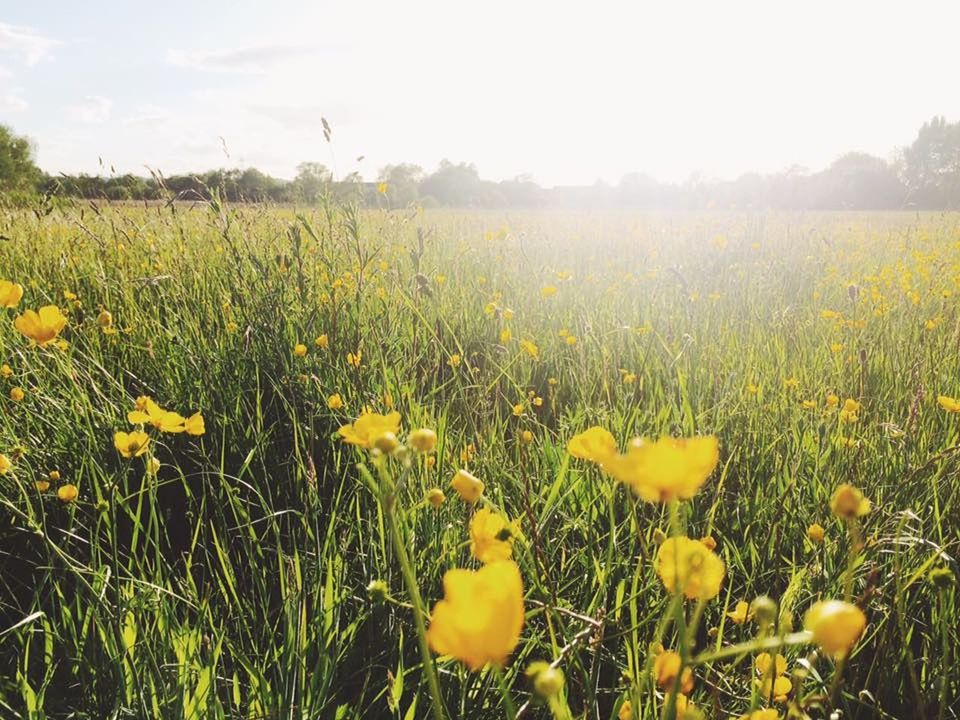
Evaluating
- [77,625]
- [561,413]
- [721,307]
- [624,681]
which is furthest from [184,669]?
[721,307]

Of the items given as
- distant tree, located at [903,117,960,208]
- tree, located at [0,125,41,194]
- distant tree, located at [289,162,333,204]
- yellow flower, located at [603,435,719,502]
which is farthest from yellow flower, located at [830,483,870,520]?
tree, located at [0,125,41,194]

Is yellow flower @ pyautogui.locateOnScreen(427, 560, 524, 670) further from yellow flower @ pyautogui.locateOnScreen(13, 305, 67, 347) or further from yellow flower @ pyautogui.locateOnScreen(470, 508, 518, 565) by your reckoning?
yellow flower @ pyautogui.locateOnScreen(13, 305, 67, 347)

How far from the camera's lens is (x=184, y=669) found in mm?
1016

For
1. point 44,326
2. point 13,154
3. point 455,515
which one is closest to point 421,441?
point 455,515

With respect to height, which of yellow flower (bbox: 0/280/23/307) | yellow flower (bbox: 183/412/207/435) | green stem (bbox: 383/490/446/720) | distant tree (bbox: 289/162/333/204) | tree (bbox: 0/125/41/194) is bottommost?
yellow flower (bbox: 183/412/207/435)

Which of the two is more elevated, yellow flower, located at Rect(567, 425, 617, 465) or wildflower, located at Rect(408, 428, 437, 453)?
wildflower, located at Rect(408, 428, 437, 453)

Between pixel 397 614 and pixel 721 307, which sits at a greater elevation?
pixel 721 307

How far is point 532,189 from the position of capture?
11.8 m

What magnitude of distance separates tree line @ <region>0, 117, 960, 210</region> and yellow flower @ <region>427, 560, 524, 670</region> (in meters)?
1.98

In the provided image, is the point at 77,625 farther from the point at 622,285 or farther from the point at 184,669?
the point at 622,285

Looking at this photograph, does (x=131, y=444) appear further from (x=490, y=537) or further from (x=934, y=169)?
(x=934, y=169)

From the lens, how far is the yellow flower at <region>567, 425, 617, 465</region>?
0.67m

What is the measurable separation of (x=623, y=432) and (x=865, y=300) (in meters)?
2.62

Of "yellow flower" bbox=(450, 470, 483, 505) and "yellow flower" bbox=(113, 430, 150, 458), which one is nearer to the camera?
"yellow flower" bbox=(450, 470, 483, 505)
